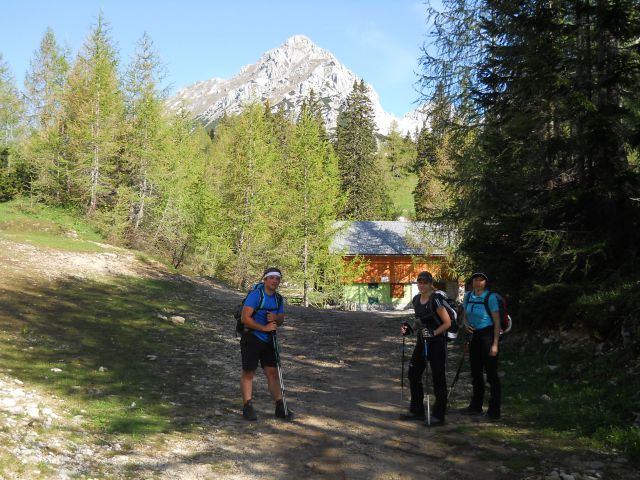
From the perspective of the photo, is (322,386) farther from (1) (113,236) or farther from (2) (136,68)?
(2) (136,68)

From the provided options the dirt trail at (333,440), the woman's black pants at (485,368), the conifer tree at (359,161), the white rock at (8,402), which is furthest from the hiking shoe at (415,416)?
the conifer tree at (359,161)

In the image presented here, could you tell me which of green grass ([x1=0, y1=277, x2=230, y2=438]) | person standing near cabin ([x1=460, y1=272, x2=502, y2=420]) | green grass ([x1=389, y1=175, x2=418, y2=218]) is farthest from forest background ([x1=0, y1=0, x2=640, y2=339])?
green grass ([x1=389, y1=175, x2=418, y2=218])

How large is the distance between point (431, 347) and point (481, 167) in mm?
6330

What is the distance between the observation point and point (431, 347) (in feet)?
24.0

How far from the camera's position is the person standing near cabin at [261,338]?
730 centimetres

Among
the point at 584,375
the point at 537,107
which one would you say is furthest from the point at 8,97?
the point at 584,375

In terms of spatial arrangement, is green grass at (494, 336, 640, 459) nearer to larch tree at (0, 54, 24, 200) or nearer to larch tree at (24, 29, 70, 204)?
larch tree at (24, 29, 70, 204)

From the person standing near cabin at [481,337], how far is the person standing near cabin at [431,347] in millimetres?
640

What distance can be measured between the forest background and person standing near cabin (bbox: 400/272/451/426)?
331 centimetres

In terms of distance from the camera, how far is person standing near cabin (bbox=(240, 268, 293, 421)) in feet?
23.9

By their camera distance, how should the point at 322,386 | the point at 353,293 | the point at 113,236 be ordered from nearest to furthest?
the point at 322,386 → the point at 113,236 → the point at 353,293

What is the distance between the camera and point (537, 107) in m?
10.9

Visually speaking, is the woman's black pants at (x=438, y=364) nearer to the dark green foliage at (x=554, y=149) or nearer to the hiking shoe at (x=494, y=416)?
the hiking shoe at (x=494, y=416)

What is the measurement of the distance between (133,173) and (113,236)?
17.0 feet
